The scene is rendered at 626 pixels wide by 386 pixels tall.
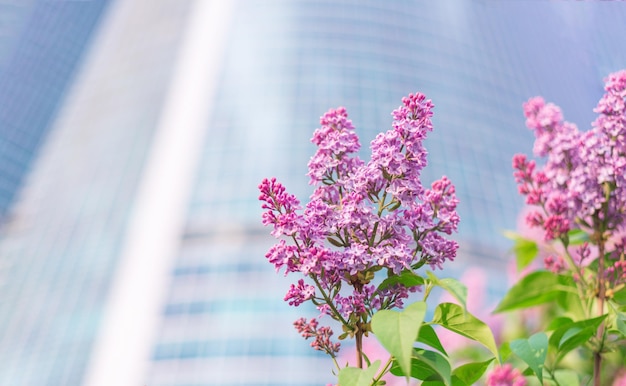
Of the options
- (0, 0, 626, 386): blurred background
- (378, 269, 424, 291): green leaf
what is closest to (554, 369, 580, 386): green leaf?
(378, 269, 424, 291): green leaf

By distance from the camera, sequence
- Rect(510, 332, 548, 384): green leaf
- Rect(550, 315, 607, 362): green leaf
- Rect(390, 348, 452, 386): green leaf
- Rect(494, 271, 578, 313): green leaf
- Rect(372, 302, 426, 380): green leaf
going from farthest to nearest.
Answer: Rect(494, 271, 578, 313): green leaf < Rect(550, 315, 607, 362): green leaf < Rect(510, 332, 548, 384): green leaf < Rect(390, 348, 452, 386): green leaf < Rect(372, 302, 426, 380): green leaf

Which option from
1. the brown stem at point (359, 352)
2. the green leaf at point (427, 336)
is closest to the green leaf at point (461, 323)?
the green leaf at point (427, 336)

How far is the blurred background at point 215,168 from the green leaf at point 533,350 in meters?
30.9

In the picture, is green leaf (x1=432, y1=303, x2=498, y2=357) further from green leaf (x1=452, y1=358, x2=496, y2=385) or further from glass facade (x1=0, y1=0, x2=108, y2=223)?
glass facade (x1=0, y1=0, x2=108, y2=223)

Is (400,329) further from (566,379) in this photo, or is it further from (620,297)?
(620,297)

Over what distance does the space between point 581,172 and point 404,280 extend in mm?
716

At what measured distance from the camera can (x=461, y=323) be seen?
133cm

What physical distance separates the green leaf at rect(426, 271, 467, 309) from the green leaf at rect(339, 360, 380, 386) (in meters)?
0.18

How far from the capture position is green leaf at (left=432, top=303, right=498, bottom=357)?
4.28ft

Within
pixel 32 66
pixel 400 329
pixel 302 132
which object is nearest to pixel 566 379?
pixel 400 329

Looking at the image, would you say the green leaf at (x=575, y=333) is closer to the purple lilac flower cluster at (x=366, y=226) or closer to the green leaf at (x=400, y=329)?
the purple lilac flower cluster at (x=366, y=226)

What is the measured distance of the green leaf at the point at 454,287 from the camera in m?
1.14

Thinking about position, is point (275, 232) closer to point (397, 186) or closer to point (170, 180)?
point (397, 186)

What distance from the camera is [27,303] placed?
52031 millimetres
